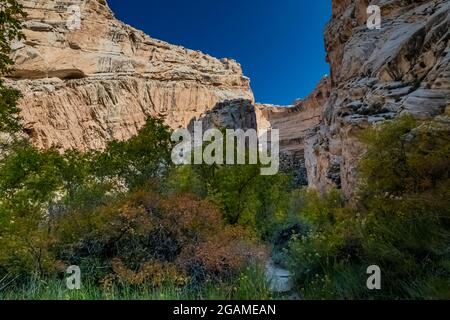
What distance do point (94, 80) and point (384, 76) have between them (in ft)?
153

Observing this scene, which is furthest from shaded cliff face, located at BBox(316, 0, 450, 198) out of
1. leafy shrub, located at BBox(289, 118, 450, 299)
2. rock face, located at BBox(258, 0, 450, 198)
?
leafy shrub, located at BBox(289, 118, 450, 299)

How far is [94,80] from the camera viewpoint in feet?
169

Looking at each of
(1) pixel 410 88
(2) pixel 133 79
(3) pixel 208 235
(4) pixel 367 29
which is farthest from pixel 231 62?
(3) pixel 208 235

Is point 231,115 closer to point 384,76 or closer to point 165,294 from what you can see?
point 384,76

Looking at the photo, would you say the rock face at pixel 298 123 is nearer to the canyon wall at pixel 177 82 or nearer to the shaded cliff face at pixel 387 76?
the canyon wall at pixel 177 82

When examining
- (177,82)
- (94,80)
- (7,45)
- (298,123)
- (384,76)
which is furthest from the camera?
(298,123)

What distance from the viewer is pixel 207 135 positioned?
18.4m

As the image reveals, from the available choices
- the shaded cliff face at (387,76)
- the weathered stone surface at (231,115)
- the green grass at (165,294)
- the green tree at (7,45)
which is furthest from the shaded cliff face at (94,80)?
the green grass at (165,294)

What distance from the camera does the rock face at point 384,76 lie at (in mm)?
11828

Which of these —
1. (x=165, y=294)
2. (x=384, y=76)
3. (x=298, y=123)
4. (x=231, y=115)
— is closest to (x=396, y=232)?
(x=165, y=294)
